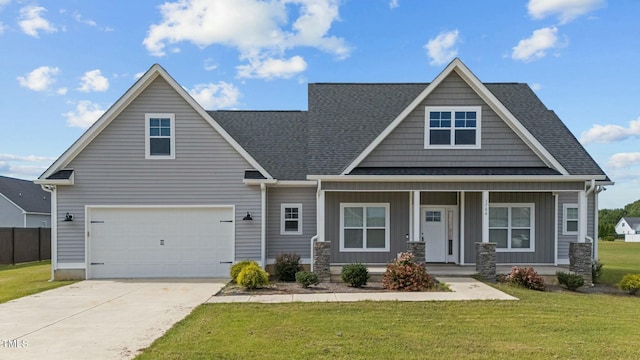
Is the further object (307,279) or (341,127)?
Answer: (341,127)

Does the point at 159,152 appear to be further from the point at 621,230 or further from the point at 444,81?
the point at 621,230

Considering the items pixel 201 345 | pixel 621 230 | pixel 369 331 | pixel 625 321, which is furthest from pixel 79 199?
pixel 621 230

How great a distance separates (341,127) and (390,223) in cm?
397

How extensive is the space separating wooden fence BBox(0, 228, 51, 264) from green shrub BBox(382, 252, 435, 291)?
1858 cm

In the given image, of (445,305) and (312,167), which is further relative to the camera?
(312,167)

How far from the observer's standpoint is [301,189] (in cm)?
1636

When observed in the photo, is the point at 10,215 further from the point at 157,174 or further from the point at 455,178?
the point at 455,178

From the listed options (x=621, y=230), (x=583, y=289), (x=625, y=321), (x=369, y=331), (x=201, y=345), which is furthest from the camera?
(x=621, y=230)

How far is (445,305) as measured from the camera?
1030cm

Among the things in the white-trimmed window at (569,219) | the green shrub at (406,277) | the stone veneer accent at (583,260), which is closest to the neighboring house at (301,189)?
the stone veneer accent at (583,260)

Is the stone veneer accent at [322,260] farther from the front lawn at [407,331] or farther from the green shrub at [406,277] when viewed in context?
the front lawn at [407,331]

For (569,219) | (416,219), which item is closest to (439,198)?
(416,219)

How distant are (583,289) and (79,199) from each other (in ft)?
52.0

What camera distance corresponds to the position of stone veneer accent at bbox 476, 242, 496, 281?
45.0ft
